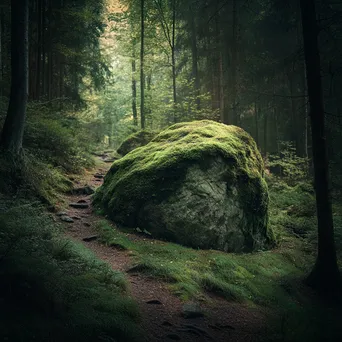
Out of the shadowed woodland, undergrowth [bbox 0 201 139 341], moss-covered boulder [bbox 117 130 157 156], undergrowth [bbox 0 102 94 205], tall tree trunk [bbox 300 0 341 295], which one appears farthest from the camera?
moss-covered boulder [bbox 117 130 157 156]

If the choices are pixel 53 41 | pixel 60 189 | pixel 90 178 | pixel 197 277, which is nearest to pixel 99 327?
pixel 197 277

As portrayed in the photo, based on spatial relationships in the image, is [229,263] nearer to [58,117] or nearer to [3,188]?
[3,188]

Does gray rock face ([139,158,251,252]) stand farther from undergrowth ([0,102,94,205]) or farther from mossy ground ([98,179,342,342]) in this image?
undergrowth ([0,102,94,205])

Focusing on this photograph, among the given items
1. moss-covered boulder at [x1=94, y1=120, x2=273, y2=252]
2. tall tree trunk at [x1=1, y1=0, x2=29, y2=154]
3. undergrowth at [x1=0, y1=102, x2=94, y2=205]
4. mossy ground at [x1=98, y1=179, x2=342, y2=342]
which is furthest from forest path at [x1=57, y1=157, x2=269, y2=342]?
tall tree trunk at [x1=1, y1=0, x2=29, y2=154]

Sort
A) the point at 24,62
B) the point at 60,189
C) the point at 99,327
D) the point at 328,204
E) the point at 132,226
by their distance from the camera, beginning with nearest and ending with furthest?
the point at 99,327 < the point at 328,204 < the point at 24,62 < the point at 132,226 < the point at 60,189

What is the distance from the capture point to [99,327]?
11.2 feet

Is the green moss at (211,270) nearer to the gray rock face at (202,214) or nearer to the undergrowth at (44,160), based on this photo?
the gray rock face at (202,214)

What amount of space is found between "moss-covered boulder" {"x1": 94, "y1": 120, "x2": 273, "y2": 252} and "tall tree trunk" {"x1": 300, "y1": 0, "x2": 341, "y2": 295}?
7.59 ft

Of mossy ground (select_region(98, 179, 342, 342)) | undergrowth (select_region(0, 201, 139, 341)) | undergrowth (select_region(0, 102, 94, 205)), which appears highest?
undergrowth (select_region(0, 102, 94, 205))

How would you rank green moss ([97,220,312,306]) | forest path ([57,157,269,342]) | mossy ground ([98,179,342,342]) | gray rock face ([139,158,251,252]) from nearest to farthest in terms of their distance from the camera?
1. forest path ([57,157,269,342])
2. mossy ground ([98,179,342,342])
3. green moss ([97,220,312,306])
4. gray rock face ([139,158,251,252])

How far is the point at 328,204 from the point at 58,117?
43.2 ft

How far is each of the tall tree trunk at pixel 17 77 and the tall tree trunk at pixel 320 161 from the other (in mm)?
7516

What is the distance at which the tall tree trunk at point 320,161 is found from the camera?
6.73m

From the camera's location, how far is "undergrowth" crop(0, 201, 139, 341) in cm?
294
